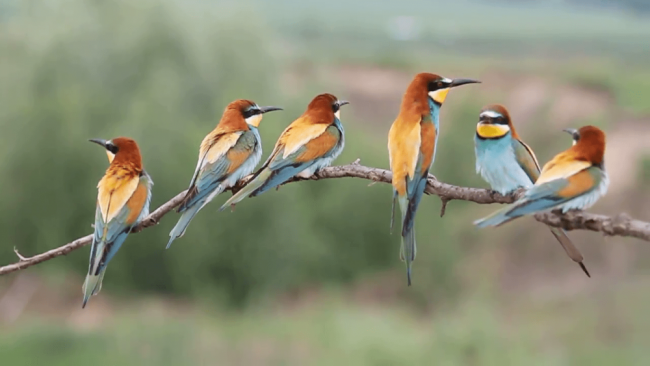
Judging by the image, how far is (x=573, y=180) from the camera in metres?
1.17

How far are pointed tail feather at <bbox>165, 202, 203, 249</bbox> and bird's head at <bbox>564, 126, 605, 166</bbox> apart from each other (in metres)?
0.67

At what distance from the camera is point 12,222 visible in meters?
8.13

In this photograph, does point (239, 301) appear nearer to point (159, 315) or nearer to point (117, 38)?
point (159, 315)

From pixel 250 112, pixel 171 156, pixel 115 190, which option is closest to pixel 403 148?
pixel 250 112

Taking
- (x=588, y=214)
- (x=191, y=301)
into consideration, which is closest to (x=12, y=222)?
(x=191, y=301)

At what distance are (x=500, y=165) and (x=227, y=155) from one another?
0.58 metres

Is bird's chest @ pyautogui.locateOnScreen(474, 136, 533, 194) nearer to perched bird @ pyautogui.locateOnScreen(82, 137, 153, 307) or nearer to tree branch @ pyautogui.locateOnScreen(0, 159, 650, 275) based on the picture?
tree branch @ pyautogui.locateOnScreen(0, 159, 650, 275)

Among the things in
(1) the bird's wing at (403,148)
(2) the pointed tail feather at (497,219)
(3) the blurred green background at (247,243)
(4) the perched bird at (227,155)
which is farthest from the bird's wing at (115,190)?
(3) the blurred green background at (247,243)

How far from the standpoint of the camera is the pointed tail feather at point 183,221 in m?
1.34

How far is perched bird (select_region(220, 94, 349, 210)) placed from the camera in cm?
149

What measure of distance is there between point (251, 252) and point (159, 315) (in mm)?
2287

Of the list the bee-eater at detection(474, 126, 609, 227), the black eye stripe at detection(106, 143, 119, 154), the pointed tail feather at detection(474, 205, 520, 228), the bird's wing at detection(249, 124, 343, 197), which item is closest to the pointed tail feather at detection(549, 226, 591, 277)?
the bee-eater at detection(474, 126, 609, 227)

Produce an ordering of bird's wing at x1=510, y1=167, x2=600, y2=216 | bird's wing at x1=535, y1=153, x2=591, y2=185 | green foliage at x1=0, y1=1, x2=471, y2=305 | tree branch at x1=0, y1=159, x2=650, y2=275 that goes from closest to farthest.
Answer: tree branch at x1=0, y1=159, x2=650, y2=275 < bird's wing at x1=510, y1=167, x2=600, y2=216 < bird's wing at x1=535, y1=153, x2=591, y2=185 < green foliage at x1=0, y1=1, x2=471, y2=305

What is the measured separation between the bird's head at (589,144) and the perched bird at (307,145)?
0.53 metres
